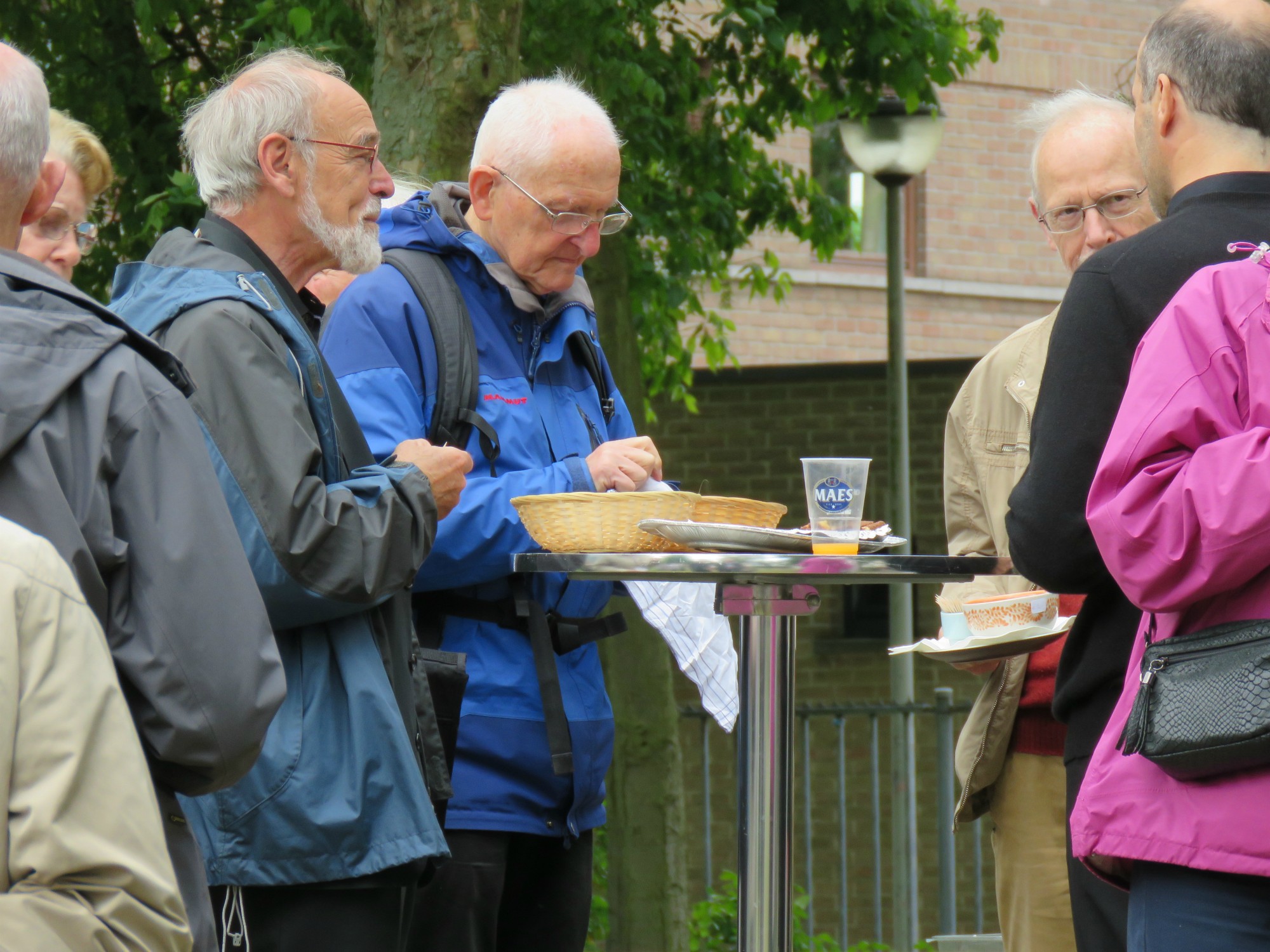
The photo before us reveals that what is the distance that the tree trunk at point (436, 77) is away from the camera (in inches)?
195

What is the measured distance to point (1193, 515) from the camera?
1.86 m

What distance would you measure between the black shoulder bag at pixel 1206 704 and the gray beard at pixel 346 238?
5.46 feet

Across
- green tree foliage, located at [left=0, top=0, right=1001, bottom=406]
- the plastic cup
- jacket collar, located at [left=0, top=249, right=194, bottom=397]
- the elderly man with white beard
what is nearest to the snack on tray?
the plastic cup

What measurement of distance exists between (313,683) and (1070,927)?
1.60 meters

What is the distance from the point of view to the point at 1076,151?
3.27 m

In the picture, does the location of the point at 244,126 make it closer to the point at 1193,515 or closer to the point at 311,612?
the point at 311,612

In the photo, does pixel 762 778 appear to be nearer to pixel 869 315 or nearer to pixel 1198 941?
pixel 1198 941

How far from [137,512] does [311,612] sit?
0.66m

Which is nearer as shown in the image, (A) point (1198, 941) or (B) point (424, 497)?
(A) point (1198, 941)

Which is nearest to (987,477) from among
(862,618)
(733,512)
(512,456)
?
(733,512)

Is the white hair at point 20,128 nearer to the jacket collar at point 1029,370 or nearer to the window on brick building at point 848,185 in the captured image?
the jacket collar at point 1029,370

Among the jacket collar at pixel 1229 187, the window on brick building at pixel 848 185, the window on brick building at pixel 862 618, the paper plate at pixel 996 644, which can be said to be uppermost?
the jacket collar at pixel 1229 187

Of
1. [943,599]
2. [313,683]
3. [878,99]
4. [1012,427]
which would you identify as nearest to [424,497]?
[313,683]

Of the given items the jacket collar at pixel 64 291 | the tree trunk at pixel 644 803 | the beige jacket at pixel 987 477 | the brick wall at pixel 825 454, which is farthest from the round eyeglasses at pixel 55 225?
the brick wall at pixel 825 454
